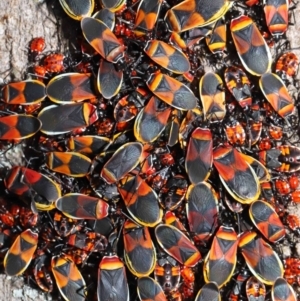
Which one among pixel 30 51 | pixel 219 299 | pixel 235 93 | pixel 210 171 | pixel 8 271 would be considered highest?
pixel 30 51

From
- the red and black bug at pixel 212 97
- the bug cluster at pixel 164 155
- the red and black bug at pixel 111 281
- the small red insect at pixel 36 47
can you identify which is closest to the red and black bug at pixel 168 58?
the bug cluster at pixel 164 155

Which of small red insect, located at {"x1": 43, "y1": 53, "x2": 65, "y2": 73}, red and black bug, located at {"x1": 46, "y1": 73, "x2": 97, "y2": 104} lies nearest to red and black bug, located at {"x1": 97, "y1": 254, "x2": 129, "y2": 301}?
red and black bug, located at {"x1": 46, "y1": 73, "x2": 97, "y2": 104}

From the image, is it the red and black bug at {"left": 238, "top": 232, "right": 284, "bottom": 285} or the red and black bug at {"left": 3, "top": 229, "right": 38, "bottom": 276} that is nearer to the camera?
the red and black bug at {"left": 238, "top": 232, "right": 284, "bottom": 285}

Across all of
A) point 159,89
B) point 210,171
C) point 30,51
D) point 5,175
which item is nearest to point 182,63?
point 159,89

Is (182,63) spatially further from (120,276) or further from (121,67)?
(120,276)

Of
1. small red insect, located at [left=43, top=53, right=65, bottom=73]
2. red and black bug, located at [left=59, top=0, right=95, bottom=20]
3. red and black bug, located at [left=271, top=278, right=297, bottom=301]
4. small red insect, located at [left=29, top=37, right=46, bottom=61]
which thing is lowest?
red and black bug, located at [left=271, top=278, right=297, bottom=301]

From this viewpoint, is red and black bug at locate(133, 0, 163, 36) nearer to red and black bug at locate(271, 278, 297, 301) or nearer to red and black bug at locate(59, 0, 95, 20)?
red and black bug at locate(59, 0, 95, 20)

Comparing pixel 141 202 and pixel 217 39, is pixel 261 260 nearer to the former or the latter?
pixel 141 202

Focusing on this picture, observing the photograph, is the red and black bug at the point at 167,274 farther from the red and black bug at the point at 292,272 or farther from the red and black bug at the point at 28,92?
the red and black bug at the point at 28,92
